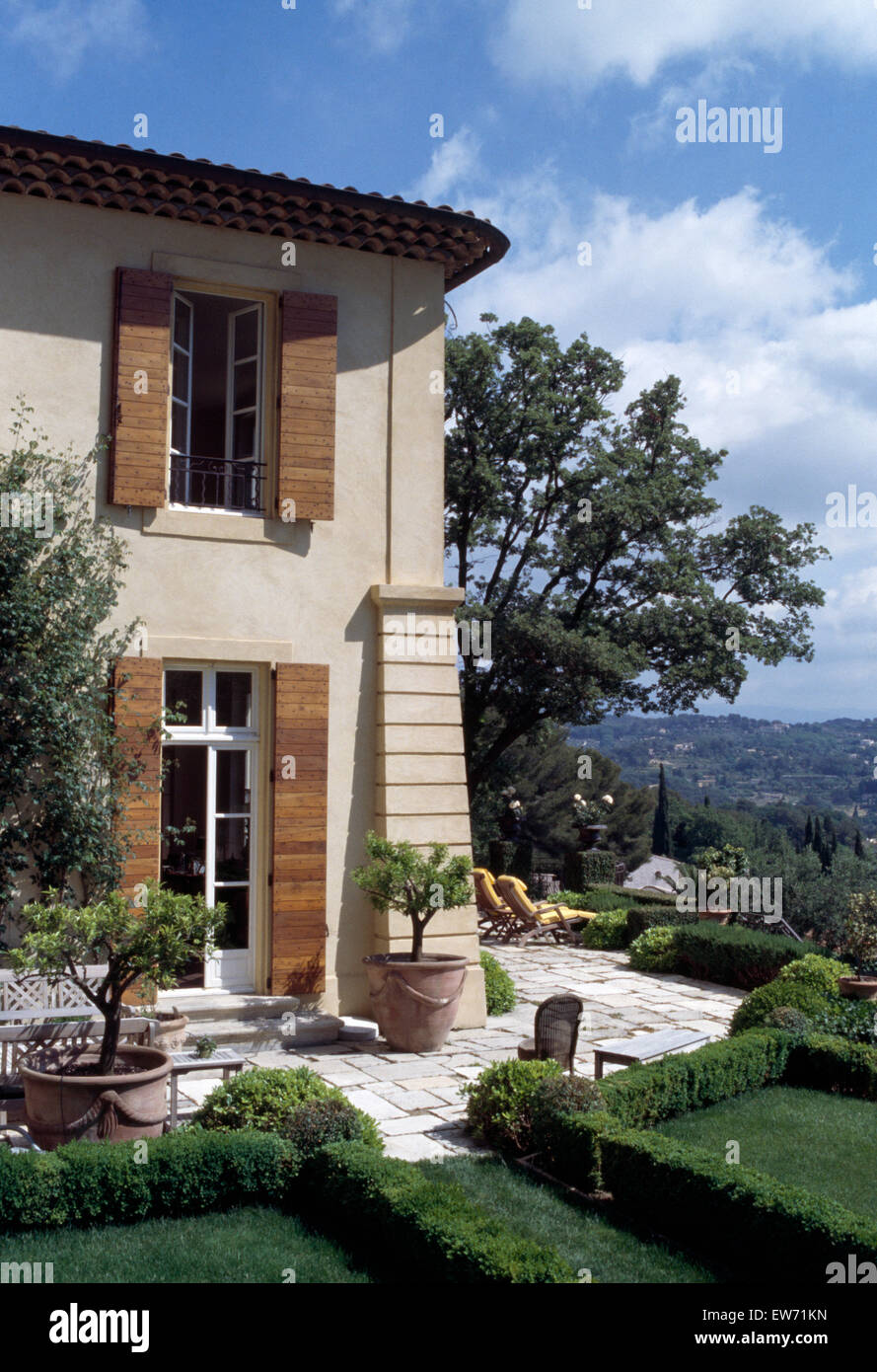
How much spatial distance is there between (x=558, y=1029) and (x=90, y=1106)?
361cm

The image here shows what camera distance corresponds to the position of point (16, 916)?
9383 millimetres

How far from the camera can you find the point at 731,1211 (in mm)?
5832

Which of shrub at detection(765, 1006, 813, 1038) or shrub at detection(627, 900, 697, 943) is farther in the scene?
shrub at detection(627, 900, 697, 943)

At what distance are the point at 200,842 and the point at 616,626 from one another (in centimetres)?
1280

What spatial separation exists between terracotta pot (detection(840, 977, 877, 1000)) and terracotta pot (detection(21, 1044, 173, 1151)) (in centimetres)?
755

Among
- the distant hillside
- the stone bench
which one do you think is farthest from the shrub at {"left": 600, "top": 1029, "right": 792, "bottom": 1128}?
the distant hillside

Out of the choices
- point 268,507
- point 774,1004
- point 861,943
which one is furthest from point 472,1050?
point 268,507

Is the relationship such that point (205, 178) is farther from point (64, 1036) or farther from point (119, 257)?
point (64, 1036)

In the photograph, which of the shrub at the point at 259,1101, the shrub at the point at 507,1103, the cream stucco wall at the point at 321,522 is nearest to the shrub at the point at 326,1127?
the shrub at the point at 259,1101

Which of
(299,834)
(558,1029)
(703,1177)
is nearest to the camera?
(703,1177)

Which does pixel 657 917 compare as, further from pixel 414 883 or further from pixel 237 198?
pixel 237 198

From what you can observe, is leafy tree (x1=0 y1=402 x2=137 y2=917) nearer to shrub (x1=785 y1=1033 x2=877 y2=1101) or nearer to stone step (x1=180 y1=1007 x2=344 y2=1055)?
stone step (x1=180 y1=1007 x2=344 y2=1055)

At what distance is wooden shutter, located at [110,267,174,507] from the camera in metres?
10.0
